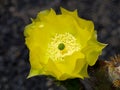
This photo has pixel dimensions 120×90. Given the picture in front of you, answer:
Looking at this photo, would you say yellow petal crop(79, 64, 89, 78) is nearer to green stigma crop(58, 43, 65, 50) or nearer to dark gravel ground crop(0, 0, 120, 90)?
green stigma crop(58, 43, 65, 50)

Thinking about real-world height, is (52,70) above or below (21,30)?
above

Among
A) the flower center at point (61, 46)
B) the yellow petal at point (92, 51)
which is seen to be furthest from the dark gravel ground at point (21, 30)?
the yellow petal at point (92, 51)

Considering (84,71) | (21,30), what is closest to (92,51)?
(84,71)

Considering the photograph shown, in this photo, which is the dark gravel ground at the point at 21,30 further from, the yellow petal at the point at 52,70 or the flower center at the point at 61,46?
the yellow petal at the point at 52,70

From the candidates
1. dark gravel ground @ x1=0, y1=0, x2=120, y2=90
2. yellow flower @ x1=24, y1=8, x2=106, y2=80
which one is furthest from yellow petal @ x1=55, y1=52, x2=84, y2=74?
dark gravel ground @ x1=0, y1=0, x2=120, y2=90

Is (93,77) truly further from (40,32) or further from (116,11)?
(116,11)

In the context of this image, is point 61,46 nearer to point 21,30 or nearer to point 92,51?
point 92,51
